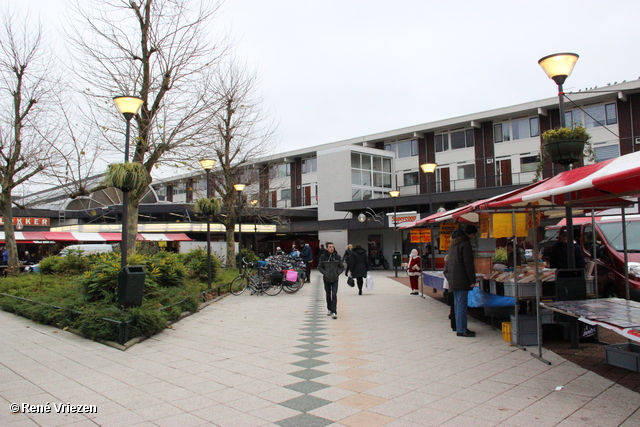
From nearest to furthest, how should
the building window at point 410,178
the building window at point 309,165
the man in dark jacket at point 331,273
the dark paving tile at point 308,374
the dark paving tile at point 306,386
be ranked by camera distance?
the dark paving tile at point 306,386
the dark paving tile at point 308,374
the man in dark jacket at point 331,273
the building window at point 410,178
the building window at point 309,165

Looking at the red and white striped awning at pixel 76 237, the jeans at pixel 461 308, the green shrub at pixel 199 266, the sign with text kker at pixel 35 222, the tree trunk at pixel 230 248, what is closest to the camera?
the jeans at pixel 461 308

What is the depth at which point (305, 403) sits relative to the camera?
181 inches

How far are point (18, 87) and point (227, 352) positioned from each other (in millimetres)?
15379

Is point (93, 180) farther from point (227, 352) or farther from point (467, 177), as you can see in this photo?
point (467, 177)

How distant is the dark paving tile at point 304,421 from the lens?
4035 mm

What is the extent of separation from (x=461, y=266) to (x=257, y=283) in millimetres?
8768

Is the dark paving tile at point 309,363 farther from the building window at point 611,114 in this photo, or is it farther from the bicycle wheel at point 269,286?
the building window at point 611,114

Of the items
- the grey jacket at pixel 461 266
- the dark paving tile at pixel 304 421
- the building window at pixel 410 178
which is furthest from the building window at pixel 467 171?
the dark paving tile at pixel 304 421

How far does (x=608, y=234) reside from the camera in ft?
34.9

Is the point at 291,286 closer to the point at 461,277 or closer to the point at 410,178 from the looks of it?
the point at 461,277

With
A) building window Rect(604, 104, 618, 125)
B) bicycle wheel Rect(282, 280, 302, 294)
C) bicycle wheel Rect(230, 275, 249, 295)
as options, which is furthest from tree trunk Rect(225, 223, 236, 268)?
building window Rect(604, 104, 618, 125)

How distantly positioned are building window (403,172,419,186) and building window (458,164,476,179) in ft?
11.4

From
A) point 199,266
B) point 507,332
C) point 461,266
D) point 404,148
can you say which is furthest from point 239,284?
point 404,148

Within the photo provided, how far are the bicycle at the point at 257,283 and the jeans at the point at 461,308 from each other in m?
8.35
